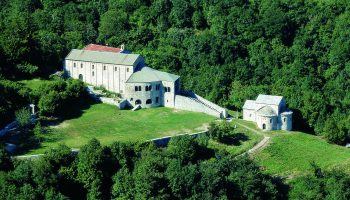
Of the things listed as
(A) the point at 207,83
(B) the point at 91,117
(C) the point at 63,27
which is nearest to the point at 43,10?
(C) the point at 63,27

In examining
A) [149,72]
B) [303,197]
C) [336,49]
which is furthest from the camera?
[336,49]

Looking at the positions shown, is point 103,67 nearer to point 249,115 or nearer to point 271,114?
point 249,115

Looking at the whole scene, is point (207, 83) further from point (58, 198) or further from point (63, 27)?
point (58, 198)

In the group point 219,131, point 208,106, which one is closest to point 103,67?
point 208,106

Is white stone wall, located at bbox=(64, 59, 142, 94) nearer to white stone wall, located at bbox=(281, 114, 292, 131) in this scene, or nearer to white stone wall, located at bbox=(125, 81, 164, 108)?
white stone wall, located at bbox=(125, 81, 164, 108)

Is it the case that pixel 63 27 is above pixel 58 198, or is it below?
above

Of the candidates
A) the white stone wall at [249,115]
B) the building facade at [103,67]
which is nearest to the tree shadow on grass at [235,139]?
the white stone wall at [249,115]

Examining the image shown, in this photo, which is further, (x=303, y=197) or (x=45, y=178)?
(x=303, y=197)
